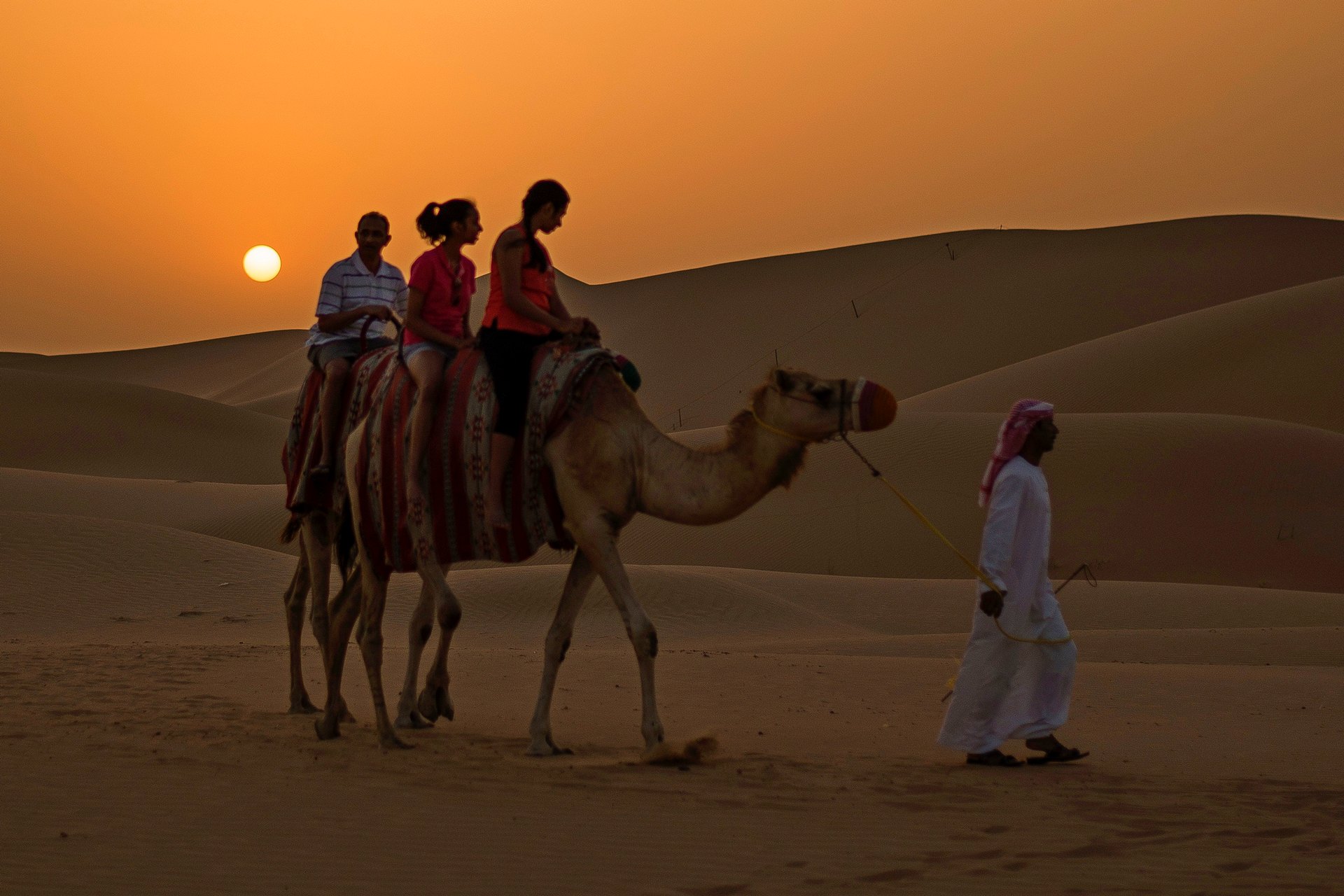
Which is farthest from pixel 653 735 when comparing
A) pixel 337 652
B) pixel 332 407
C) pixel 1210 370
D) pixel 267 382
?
pixel 267 382

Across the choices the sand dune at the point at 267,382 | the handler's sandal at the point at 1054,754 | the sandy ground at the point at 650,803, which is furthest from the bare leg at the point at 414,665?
the sand dune at the point at 267,382

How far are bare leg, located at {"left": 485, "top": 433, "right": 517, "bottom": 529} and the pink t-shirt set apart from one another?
1.03 m

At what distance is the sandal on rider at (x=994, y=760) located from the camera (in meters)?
8.12

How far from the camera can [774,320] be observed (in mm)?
94688

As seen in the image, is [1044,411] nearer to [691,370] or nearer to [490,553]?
[490,553]

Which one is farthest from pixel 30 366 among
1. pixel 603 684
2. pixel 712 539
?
pixel 603 684

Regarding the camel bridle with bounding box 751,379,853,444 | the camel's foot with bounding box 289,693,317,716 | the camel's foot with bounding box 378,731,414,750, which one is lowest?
the camel's foot with bounding box 289,693,317,716

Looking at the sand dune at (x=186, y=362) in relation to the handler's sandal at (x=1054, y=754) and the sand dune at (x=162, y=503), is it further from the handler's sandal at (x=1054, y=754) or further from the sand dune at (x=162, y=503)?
the handler's sandal at (x=1054, y=754)

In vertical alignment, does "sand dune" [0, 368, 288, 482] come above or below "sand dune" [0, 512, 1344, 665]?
above

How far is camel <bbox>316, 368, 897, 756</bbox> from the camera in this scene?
7703 millimetres

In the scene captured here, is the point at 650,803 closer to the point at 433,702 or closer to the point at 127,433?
the point at 433,702

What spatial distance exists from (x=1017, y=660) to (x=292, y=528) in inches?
208

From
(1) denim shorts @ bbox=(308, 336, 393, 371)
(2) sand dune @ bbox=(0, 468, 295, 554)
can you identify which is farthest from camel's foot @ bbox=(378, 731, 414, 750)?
(2) sand dune @ bbox=(0, 468, 295, 554)

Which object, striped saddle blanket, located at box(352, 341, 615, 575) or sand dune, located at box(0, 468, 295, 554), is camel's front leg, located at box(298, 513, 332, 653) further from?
sand dune, located at box(0, 468, 295, 554)
